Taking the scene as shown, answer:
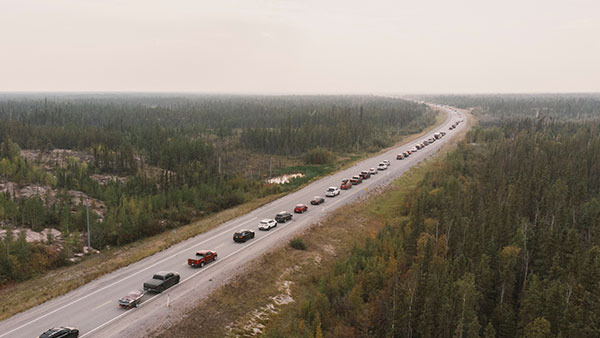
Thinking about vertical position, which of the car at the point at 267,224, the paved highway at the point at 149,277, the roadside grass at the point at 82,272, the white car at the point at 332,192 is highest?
the white car at the point at 332,192

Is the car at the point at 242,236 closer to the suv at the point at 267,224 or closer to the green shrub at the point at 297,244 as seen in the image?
the suv at the point at 267,224

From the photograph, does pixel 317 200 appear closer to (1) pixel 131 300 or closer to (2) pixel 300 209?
(2) pixel 300 209

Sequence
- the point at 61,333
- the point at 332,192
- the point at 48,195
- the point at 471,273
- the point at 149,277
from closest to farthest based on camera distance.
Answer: the point at 61,333 → the point at 471,273 → the point at 149,277 → the point at 48,195 → the point at 332,192

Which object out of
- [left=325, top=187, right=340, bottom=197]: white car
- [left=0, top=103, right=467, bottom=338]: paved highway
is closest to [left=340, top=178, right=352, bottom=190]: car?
[left=325, top=187, right=340, bottom=197]: white car

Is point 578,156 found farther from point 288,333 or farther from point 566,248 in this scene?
point 288,333

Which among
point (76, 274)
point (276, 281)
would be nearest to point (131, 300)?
point (276, 281)

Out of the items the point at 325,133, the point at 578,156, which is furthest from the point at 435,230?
the point at 325,133

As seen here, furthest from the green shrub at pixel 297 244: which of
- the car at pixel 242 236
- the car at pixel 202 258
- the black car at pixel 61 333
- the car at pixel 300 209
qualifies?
the black car at pixel 61 333

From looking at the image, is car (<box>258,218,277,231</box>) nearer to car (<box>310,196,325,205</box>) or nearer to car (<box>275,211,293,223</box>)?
car (<box>275,211,293,223</box>)
